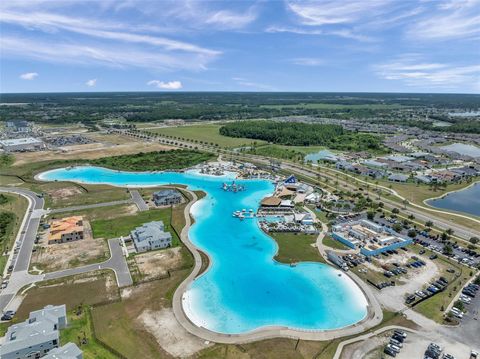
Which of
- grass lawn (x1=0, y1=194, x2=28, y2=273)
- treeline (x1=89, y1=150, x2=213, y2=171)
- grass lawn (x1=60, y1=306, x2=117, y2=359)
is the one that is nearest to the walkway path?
grass lawn (x1=60, y1=306, x2=117, y2=359)

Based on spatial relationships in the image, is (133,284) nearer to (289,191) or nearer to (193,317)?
Result: (193,317)

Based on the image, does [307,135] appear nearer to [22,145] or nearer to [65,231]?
[65,231]

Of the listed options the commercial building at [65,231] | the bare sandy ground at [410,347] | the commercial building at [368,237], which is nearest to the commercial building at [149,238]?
the commercial building at [65,231]

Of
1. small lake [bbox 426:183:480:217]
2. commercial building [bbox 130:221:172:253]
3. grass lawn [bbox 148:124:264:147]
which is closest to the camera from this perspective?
commercial building [bbox 130:221:172:253]

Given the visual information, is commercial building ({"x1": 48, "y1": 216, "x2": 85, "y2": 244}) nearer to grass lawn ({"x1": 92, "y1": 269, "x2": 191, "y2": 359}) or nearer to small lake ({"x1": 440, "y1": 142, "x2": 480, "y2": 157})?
grass lawn ({"x1": 92, "y1": 269, "x2": 191, "y2": 359})

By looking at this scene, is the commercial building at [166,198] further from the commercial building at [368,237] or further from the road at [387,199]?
the road at [387,199]

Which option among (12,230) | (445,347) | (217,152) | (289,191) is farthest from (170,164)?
(445,347)
